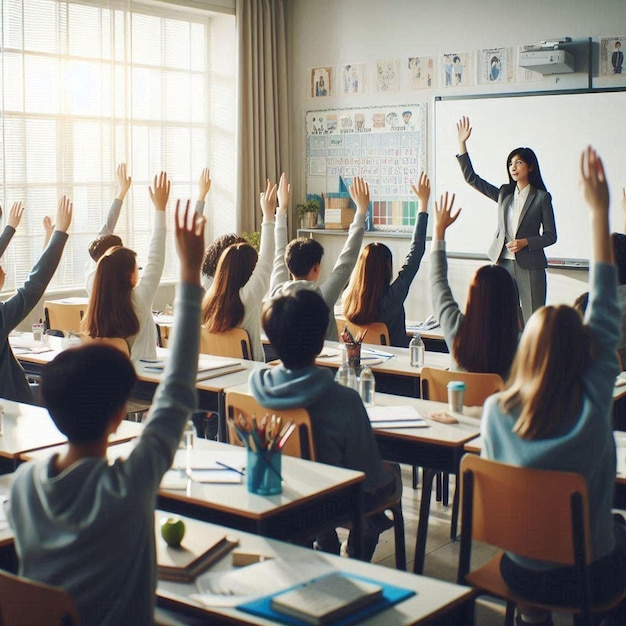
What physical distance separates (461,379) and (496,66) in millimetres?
4882

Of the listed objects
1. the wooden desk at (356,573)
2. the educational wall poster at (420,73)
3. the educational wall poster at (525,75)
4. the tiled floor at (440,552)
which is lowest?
the tiled floor at (440,552)

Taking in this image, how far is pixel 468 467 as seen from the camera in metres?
2.64

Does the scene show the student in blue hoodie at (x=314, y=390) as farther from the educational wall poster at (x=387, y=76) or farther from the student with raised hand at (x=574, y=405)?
the educational wall poster at (x=387, y=76)

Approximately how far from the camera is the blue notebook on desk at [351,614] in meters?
1.90

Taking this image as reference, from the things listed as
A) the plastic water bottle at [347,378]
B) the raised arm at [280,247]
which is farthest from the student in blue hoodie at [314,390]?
the raised arm at [280,247]

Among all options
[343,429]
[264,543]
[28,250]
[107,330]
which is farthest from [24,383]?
[28,250]

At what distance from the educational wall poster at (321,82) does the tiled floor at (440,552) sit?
17.3 feet

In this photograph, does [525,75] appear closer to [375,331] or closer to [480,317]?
[375,331]

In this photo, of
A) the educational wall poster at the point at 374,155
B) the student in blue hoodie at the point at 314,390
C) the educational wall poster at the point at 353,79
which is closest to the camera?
the student in blue hoodie at the point at 314,390

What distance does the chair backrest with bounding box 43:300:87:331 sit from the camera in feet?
22.2

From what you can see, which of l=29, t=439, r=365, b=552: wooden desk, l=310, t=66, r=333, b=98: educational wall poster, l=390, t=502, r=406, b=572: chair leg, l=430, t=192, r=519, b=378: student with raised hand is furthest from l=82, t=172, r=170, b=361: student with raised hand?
l=310, t=66, r=333, b=98: educational wall poster

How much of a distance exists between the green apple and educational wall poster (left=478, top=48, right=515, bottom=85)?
6.46 metres

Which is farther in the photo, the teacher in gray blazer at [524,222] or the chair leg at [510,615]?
the teacher in gray blazer at [524,222]

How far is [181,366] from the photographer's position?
1989 mm
